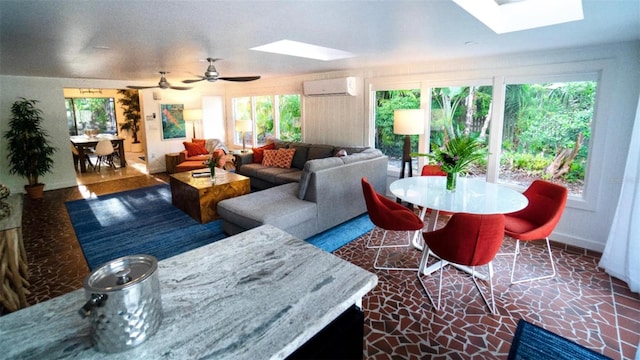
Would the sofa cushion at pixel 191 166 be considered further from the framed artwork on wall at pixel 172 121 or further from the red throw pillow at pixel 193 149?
the framed artwork on wall at pixel 172 121

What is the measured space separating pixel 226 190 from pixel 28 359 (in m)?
3.93

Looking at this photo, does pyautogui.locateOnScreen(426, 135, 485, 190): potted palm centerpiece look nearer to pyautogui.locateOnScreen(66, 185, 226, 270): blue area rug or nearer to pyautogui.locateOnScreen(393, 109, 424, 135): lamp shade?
pyautogui.locateOnScreen(393, 109, 424, 135): lamp shade

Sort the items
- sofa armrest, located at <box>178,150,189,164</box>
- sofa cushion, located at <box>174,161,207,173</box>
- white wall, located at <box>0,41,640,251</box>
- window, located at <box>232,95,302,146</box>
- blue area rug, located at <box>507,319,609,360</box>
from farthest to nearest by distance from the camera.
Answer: sofa armrest, located at <box>178,150,189,164</box>
window, located at <box>232,95,302,146</box>
sofa cushion, located at <box>174,161,207,173</box>
white wall, located at <box>0,41,640,251</box>
blue area rug, located at <box>507,319,609,360</box>

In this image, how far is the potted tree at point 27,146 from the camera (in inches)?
224

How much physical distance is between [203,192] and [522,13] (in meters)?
4.10

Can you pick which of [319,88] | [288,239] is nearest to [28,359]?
[288,239]

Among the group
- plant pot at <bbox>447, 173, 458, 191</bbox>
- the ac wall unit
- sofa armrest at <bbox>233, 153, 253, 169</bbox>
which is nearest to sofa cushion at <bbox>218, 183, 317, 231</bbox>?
plant pot at <bbox>447, 173, 458, 191</bbox>

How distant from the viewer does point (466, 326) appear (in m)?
2.39

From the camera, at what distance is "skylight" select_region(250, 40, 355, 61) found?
396 centimetres

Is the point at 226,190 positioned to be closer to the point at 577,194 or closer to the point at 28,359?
the point at 28,359

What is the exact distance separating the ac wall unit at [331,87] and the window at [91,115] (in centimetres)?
900

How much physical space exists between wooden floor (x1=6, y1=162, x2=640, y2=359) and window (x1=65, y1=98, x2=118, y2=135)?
9.33m

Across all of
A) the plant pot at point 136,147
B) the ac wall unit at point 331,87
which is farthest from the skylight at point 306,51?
the plant pot at point 136,147

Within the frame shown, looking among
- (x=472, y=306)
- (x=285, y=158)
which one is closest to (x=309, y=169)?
(x=472, y=306)
